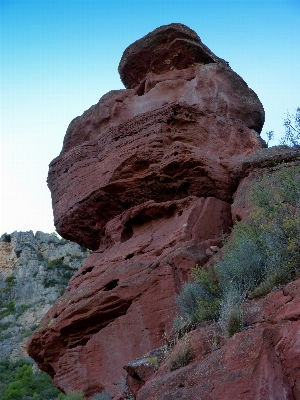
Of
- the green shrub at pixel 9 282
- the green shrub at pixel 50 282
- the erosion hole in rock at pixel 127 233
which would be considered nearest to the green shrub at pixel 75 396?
the erosion hole in rock at pixel 127 233

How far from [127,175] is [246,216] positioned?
12.0 feet

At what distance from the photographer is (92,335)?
38.4 ft

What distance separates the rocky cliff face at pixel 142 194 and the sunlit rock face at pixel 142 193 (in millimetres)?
29

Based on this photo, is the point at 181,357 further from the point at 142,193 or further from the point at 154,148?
the point at 154,148

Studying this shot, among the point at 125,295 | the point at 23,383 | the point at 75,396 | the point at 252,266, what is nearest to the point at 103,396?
the point at 75,396

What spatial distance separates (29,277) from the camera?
166ft

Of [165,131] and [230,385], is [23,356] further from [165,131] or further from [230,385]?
[230,385]

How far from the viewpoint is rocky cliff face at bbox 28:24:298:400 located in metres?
10.9

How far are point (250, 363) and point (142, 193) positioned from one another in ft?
27.5

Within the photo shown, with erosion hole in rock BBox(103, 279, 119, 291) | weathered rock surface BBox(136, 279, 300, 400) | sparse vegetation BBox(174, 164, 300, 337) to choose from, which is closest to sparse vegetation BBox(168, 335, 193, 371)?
weathered rock surface BBox(136, 279, 300, 400)

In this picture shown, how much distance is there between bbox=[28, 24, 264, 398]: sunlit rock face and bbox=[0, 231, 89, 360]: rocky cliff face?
28675 millimetres

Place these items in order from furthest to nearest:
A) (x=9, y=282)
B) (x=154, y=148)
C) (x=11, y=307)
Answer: (x=9, y=282) < (x=11, y=307) < (x=154, y=148)

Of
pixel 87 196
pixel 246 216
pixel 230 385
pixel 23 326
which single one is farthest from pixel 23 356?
pixel 230 385

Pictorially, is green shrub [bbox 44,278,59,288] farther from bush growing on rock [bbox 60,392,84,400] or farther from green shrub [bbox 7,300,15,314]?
bush growing on rock [bbox 60,392,84,400]
